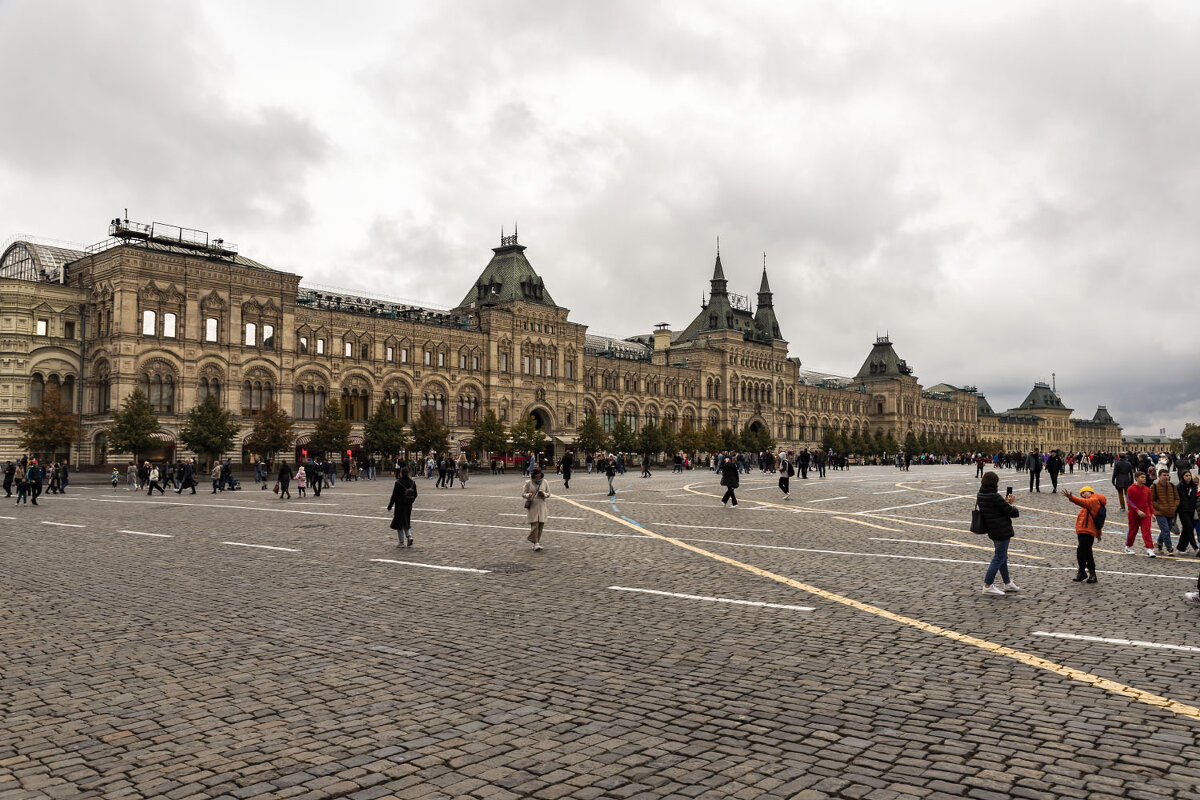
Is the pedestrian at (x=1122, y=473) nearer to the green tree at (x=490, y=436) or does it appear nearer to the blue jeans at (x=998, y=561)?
the blue jeans at (x=998, y=561)

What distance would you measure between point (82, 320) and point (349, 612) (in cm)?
5898

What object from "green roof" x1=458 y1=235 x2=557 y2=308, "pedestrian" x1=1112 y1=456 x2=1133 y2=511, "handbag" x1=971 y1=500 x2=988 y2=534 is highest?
"green roof" x1=458 y1=235 x2=557 y2=308

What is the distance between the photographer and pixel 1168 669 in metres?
8.36

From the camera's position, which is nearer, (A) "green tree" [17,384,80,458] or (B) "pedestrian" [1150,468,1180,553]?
(B) "pedestrian" [1150,468,1180,553]

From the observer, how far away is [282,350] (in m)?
65.0

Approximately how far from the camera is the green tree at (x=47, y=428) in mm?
50969

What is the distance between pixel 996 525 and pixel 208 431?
170ft

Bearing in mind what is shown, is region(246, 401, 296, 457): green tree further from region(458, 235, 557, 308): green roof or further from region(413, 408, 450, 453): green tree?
region(458, 235, 557, 308): green roof

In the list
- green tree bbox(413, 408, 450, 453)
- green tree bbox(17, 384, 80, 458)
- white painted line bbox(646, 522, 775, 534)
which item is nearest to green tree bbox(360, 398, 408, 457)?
green tree bbox(413, 408, 450, 453)

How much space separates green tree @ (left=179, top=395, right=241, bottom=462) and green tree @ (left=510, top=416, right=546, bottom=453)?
25.2 metres

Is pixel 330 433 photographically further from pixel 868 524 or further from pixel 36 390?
pixel 868 524

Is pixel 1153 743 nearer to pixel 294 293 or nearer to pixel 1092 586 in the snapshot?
pixel 1092 586

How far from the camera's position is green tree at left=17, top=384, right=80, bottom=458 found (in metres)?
51.0

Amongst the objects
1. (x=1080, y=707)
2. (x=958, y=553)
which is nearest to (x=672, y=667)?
(x=1080, y=707)
